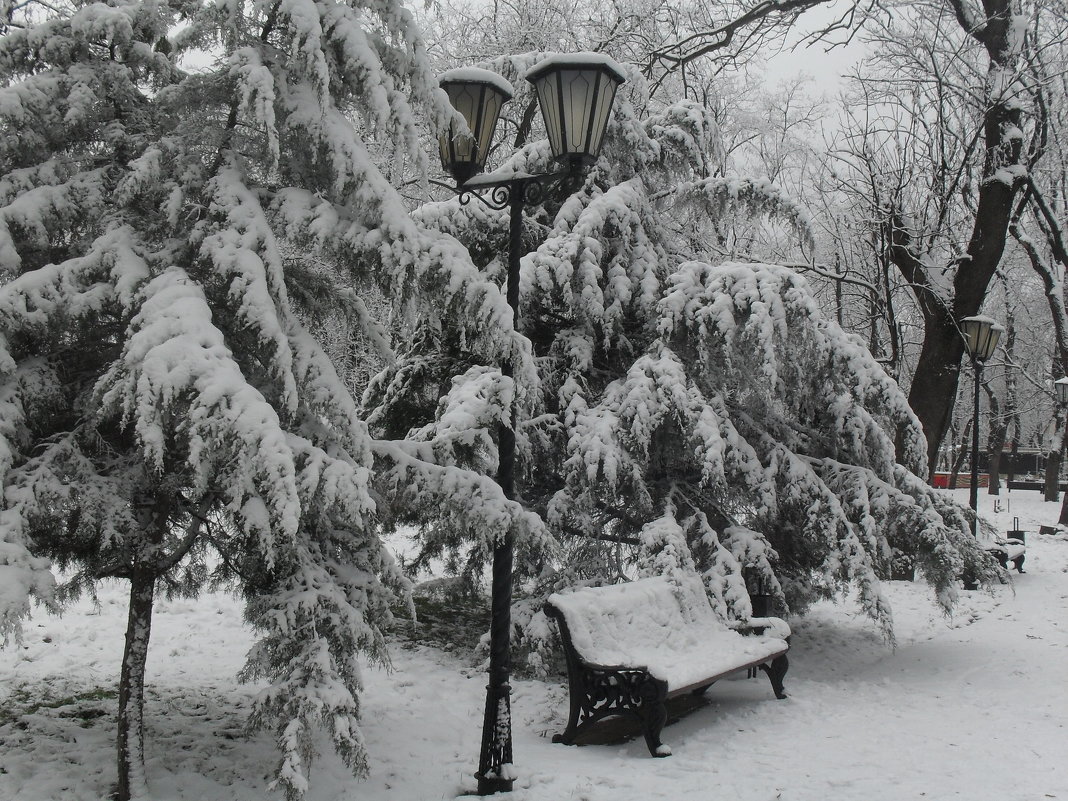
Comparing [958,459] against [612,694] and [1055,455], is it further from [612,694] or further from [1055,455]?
[612,694]

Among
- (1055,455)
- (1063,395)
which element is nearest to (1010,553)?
(1063,395)

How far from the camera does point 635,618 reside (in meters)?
5.98

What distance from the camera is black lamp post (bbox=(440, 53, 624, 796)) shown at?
4.59m

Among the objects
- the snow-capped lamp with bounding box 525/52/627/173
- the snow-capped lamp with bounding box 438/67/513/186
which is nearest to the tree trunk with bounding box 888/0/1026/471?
the snow-capped lamp with bounding box 525/52/627/173

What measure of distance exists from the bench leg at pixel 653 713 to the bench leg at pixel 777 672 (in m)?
1.69

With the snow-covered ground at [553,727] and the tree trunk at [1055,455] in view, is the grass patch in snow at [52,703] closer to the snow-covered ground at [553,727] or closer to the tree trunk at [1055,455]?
the snow-covered ground at [553,727]

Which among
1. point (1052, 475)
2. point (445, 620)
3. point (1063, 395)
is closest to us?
point (445, 620)

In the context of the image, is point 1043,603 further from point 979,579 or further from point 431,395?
point 431,395

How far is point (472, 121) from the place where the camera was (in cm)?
513

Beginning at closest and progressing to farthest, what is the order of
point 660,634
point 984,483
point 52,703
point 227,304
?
1. point 227,304
2. point 52,703
3. point 660,634
4. point 984,483

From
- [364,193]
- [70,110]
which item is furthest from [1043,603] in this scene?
[70,110]

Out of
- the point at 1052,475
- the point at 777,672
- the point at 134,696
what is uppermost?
the point at 1052,475

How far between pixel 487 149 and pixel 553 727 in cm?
379

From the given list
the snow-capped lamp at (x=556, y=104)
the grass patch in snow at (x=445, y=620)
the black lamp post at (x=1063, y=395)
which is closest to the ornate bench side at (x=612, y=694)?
the grass patch in snow at (x=445, y=620)
